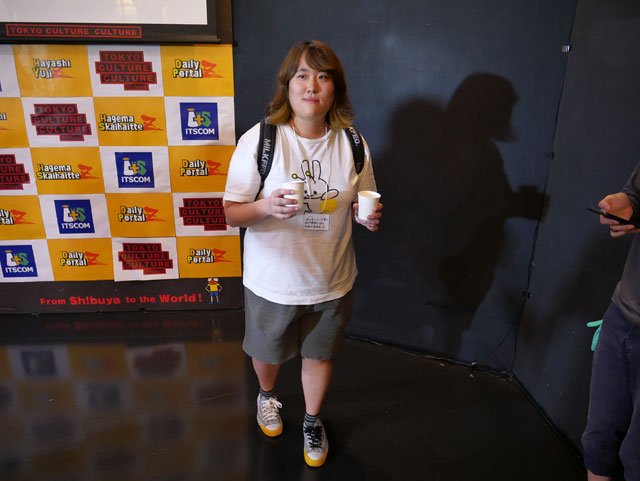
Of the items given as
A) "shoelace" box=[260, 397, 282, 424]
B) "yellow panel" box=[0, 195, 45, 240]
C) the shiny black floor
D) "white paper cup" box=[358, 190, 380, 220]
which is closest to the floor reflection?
the shiny black floor

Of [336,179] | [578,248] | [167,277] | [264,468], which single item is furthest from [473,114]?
[167,277]

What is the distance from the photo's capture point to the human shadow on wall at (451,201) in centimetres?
202

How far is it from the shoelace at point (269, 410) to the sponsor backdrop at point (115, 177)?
1.01m

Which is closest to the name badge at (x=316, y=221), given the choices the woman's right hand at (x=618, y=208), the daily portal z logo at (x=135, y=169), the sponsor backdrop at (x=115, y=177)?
the woman's right hand at (x=618, y=208)

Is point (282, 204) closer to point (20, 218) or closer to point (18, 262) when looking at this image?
point (20, 218)

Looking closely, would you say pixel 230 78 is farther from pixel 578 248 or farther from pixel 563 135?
pixel 578 248

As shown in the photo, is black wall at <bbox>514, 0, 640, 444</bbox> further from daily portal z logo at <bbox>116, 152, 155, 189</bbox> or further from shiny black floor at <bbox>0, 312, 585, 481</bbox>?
daily portal z logo at <bbox>116, 152, 155, 189</bbox>

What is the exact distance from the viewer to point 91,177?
100.0 inches

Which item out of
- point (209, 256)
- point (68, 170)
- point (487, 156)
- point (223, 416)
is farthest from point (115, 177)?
point (487, 156)

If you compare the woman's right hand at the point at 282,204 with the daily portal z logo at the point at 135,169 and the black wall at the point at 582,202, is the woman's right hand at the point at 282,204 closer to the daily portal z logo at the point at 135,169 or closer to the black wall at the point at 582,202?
the black wall at the point at 582,202

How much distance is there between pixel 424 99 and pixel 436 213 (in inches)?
20.9

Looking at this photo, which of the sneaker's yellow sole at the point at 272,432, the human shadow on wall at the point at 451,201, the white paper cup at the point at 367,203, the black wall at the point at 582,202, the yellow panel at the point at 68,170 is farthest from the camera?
the yellow panel at the point at 68,170

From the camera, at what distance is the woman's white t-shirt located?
1.47 metres

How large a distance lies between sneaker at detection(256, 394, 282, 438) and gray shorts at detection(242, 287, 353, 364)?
32cm
